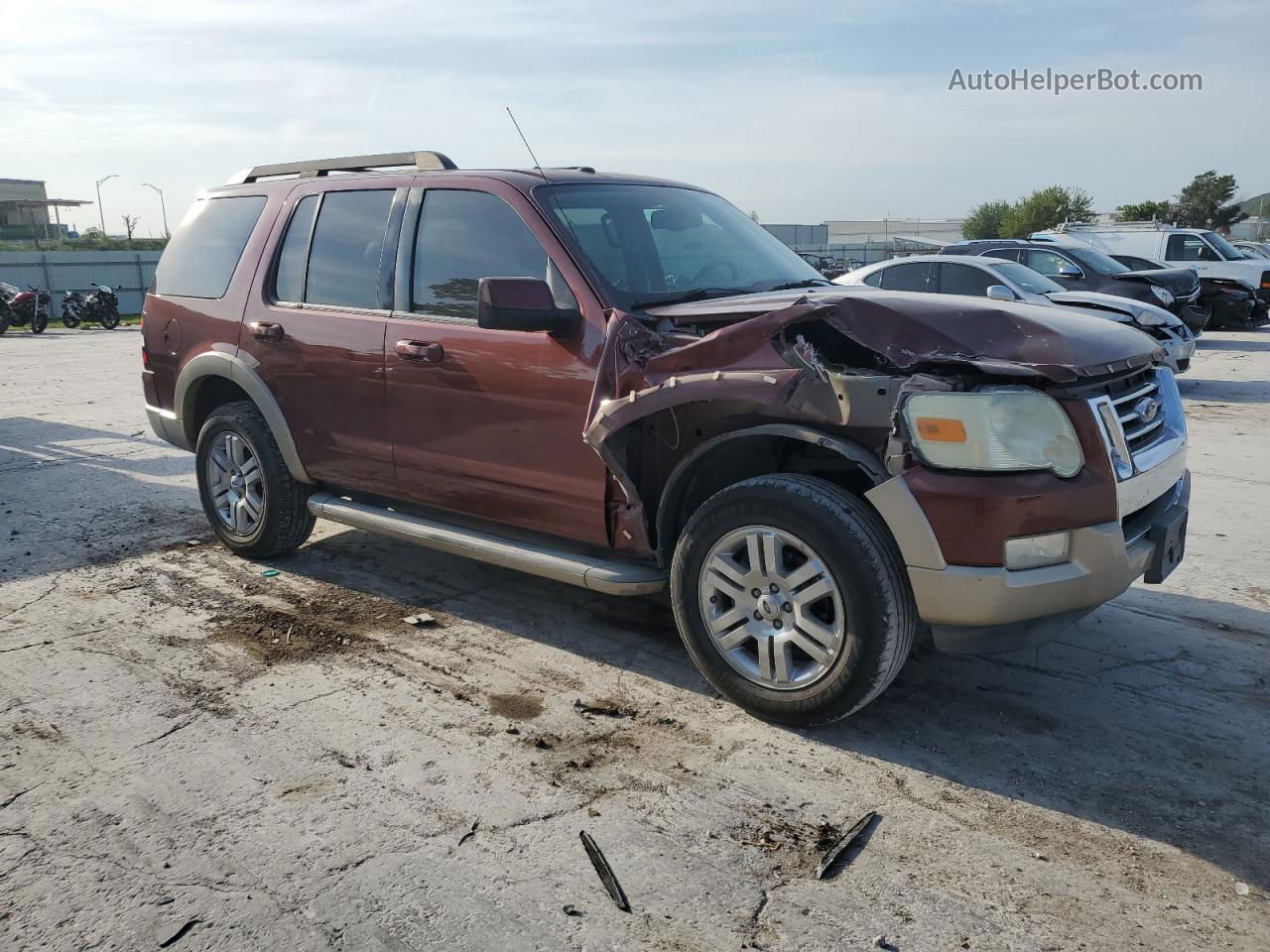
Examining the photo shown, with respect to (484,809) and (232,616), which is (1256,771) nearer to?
(484,809)

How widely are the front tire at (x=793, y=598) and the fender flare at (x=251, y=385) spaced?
7.96 feet

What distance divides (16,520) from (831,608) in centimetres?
563

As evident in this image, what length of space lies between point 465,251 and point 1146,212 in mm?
→ 51792

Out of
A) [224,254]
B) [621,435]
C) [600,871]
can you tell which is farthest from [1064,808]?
[224,254]

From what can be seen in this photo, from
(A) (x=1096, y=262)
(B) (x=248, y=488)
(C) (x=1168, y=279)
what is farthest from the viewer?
(A) (x=1096, y=262)

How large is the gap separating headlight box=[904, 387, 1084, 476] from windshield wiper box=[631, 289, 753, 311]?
4.13 feet

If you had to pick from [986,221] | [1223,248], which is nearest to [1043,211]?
[986,221]

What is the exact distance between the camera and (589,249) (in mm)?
4281

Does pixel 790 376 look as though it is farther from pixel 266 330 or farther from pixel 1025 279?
pixel 1025 279

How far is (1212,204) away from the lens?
167 ft

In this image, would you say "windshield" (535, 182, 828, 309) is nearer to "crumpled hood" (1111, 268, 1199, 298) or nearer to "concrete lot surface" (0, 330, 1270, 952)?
"concrete lot surface" (0, 330, 1270, 952)

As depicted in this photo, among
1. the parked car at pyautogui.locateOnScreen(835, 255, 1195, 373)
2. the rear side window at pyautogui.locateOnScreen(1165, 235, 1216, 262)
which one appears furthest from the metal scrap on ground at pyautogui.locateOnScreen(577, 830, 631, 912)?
the rear side window at pyautogui.locateOnScreen(1165, 235, 1216, 262)

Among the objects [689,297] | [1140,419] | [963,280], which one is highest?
[689,297]

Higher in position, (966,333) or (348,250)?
(348,250)
